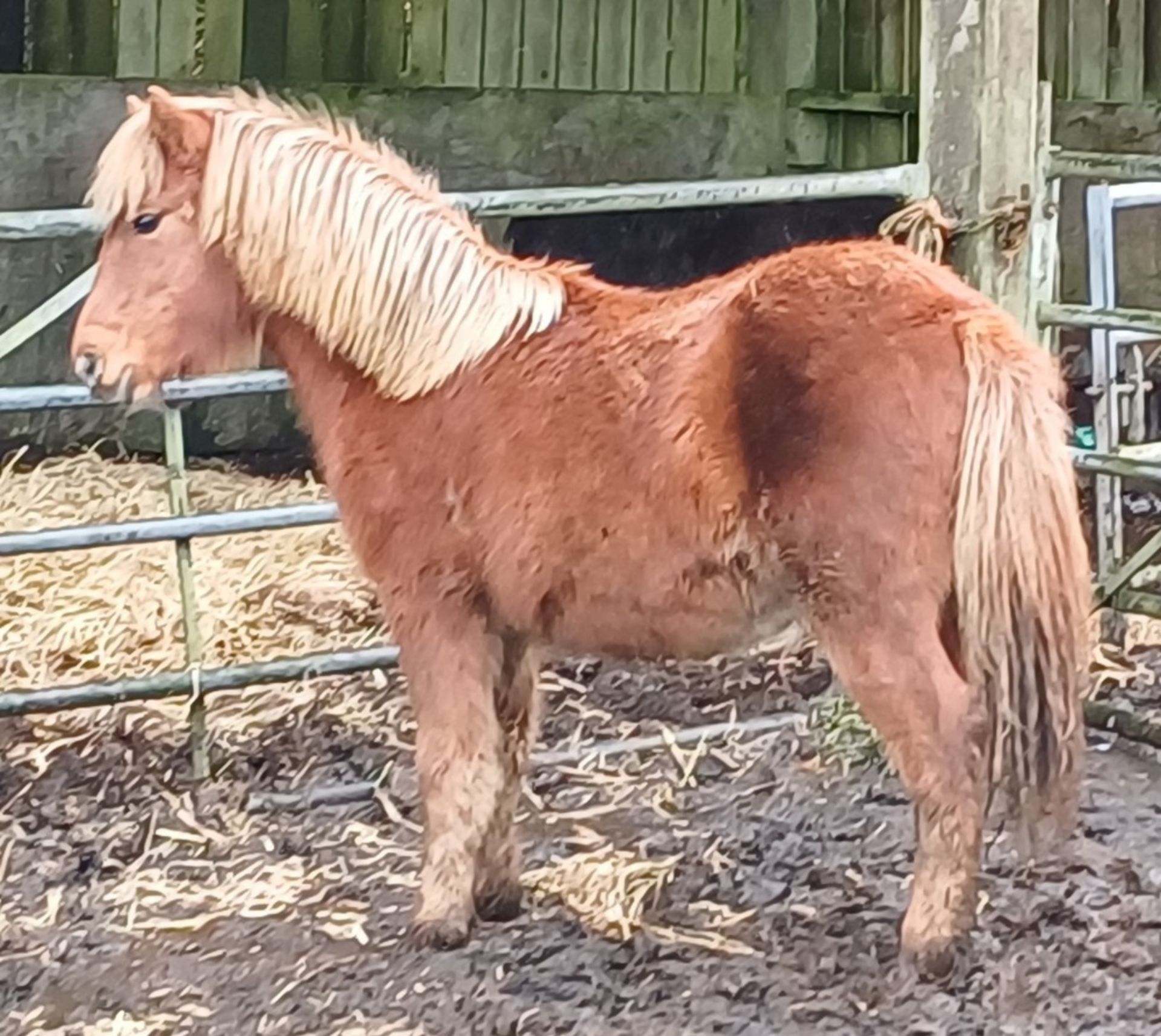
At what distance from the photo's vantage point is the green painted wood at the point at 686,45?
6793mm

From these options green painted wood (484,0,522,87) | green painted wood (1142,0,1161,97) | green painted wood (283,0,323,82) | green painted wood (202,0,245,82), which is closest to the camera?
green painted wood (202,0,245,82)

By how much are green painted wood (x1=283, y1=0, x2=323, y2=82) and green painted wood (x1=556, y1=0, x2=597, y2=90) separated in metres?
0.96

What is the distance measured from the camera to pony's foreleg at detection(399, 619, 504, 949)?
2.82 metres

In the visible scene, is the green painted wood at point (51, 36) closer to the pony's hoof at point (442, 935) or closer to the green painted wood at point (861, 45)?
the green painted wood at point (861, 45)

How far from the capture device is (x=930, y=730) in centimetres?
259

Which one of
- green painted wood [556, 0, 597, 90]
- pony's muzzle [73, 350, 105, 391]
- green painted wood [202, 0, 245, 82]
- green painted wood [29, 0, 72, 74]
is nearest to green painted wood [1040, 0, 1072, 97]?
green painted wood [556, 0, 597, 90]

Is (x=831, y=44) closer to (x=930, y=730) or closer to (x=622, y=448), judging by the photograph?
(x=622, y=448)

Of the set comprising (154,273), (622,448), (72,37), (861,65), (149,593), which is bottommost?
(149,593)

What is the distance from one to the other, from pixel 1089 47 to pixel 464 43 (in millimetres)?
2727

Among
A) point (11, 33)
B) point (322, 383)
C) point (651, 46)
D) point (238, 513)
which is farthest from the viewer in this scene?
point (651, 46)

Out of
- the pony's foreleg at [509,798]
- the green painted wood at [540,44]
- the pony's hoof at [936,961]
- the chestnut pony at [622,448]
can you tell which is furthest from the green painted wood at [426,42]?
the pony's hoof at [936,961]

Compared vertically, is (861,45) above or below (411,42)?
above

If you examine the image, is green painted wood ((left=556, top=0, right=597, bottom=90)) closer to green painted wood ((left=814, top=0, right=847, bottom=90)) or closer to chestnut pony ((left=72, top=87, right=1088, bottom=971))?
green painted wood ((left=814, top=0, right=847, bottom=90))

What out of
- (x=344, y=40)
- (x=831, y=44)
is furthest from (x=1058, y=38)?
(x=344, y=40)
